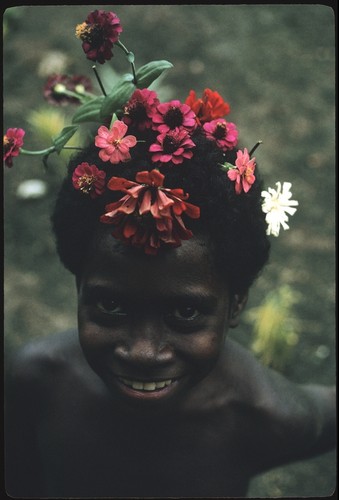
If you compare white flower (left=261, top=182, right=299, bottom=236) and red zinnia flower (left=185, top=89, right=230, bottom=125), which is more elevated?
red zinnia flower (left=185, top=89, right=230, bottom=125)

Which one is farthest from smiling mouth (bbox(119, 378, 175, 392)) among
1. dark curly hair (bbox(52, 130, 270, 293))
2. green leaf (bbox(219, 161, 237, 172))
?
green leaf (bbox(219, 161, 237, 172))

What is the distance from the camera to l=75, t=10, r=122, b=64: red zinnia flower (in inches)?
60.3

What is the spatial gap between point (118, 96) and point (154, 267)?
0.39 meters

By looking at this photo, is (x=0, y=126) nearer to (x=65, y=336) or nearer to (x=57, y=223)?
(x=57, y=223)

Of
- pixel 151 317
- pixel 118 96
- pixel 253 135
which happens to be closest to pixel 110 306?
pixel 151 317

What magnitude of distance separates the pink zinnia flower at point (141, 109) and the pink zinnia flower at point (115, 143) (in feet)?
0.20

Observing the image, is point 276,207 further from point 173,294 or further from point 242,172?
point 173,294

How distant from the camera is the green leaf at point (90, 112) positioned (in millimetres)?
1682

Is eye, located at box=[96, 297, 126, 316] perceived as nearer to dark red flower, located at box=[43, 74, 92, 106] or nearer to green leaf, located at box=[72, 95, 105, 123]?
green leaf, located at box=[72, 95, 105, 123]

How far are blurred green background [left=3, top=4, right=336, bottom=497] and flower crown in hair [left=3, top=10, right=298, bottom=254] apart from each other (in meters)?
1.46

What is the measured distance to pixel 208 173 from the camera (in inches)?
60.4

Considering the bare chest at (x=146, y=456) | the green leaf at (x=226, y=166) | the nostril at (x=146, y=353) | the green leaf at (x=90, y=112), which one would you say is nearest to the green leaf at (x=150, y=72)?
the green leaf at (x=90, y=112)

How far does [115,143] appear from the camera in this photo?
1485 mm

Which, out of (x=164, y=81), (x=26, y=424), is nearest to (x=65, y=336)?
(x=26, y=424)
